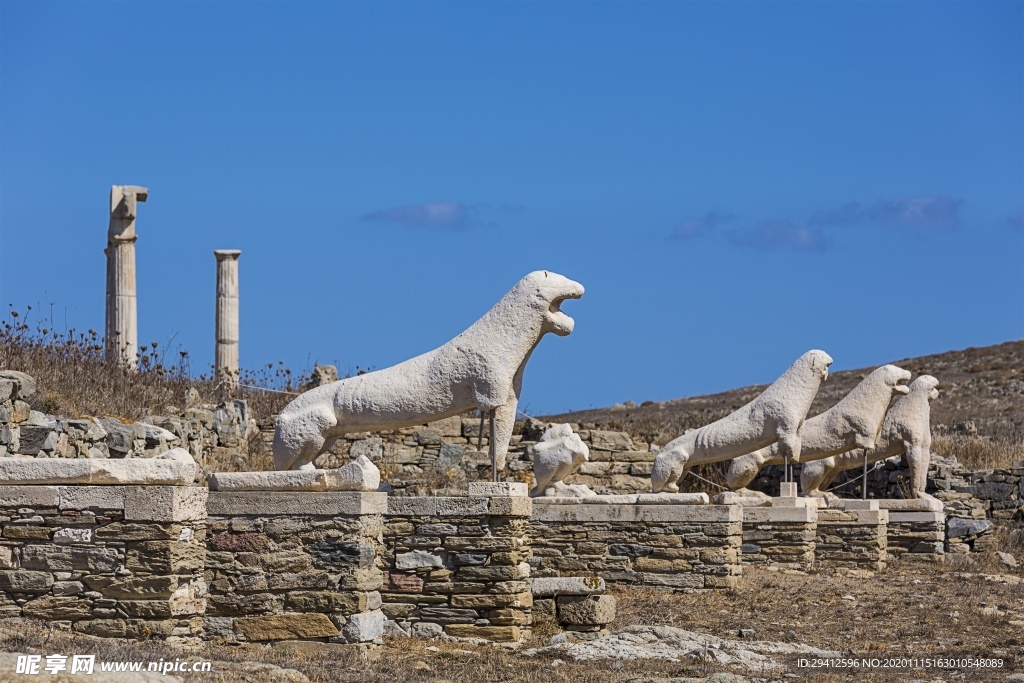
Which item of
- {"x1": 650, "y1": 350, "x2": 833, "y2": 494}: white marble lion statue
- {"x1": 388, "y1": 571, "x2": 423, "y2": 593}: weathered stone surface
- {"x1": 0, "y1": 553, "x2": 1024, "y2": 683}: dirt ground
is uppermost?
{"x1": 650, "y1": 350, "x2": 833, "y2": 494}: white marble lion statue

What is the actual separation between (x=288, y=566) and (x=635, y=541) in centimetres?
562

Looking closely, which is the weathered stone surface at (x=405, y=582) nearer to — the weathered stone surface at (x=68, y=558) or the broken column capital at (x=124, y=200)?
the weathered stone surface at (x=68, y=558)

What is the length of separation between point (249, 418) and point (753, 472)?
683 centimetres

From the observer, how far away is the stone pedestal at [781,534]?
648 inches

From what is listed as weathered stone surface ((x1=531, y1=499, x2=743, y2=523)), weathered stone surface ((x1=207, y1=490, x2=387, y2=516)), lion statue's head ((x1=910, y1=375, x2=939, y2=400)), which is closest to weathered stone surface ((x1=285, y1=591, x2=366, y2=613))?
weathered stone surface ((x1=207, y1=490, x2=387, y2=516))

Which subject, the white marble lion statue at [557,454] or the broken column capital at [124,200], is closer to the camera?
the white marble lion statue at [557,454]

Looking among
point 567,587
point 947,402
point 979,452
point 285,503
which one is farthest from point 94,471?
point 947,402

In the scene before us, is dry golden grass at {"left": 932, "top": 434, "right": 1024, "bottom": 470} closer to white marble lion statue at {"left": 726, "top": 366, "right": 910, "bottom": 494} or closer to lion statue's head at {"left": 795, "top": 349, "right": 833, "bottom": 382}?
white marble lion statue at {"left": 726, "top": 366, "right": 910, "bottom": 494}

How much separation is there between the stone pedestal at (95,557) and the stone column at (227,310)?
1470 cm

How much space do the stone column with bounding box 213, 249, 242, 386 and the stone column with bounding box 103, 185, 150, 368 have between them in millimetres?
1649

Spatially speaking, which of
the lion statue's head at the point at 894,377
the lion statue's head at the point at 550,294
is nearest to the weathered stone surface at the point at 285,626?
the lion statue's head at the point at 550,294

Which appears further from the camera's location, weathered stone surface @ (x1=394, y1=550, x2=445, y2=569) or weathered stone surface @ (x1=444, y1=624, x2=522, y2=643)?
weathered stone surface @ (x1=394, y1=550, x2=445, y2=569)

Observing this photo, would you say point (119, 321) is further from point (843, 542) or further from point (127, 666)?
point (127, 666)

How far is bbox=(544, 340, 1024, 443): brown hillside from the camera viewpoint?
29805 mm
